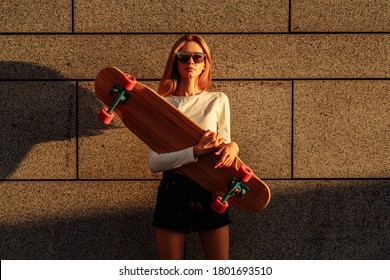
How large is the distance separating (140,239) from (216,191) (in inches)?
49.8

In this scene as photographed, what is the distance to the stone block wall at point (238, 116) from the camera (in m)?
4.85

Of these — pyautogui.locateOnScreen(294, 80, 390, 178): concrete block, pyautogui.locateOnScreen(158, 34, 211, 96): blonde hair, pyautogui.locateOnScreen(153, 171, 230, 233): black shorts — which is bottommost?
pyautogui.locateOnScreen(153, 171, 230, 233): black shorts

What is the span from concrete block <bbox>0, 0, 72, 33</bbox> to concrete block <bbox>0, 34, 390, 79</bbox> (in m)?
0.14

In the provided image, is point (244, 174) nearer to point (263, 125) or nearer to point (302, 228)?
point (263, 125)

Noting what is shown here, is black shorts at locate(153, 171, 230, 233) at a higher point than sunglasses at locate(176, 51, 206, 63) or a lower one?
lower

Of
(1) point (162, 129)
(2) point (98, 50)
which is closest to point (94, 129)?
(2) point (98, 50)

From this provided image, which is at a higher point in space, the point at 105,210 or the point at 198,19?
the point at 198,19

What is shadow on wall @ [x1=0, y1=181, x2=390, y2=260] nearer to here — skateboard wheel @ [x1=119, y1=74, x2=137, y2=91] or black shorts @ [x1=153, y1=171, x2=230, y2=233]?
black shorts @ [x1=153, y1=171, x2=230, y2=233]

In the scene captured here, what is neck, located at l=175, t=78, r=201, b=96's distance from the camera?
420 centimetres

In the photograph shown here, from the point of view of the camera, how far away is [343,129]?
191 inches

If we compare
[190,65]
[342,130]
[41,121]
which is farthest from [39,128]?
[342,130]

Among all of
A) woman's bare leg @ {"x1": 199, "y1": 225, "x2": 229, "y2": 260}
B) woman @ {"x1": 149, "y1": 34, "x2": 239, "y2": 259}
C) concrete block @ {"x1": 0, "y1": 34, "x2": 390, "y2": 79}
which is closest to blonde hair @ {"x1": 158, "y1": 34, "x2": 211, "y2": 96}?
woman @ {"x1": 149, "y1": 34, "x2": 239, "y2": 259}

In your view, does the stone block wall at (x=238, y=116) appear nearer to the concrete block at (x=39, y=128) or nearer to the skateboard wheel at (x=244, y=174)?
the concrete block at (x=39, y=128)

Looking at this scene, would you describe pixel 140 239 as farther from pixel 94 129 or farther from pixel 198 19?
pixel 198 19
